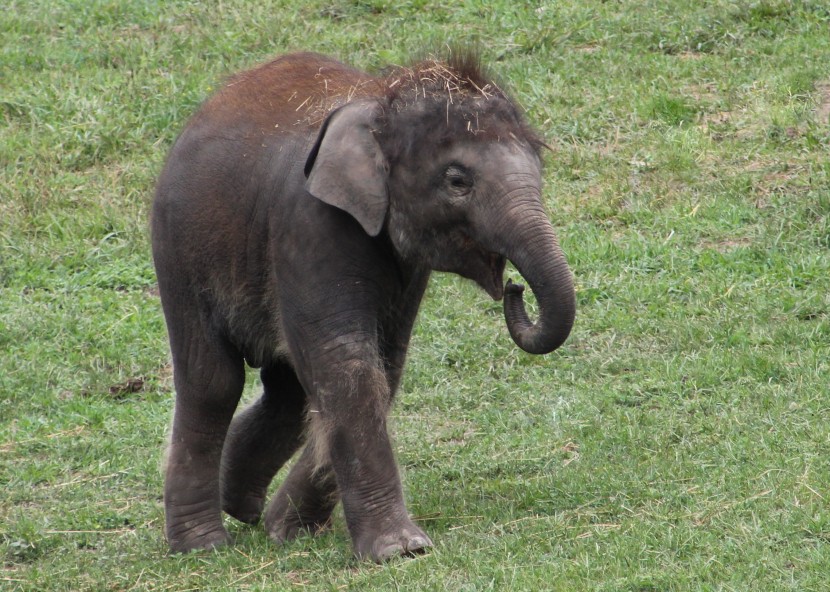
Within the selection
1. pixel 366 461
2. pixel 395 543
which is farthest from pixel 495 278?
pixel 395 543

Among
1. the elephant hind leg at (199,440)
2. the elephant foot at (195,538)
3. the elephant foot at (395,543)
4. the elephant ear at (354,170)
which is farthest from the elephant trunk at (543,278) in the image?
the elephant foot at (195,538)

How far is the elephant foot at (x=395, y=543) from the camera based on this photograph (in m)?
6.08

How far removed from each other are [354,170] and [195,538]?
2.00m

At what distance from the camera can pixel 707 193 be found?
35.2ft

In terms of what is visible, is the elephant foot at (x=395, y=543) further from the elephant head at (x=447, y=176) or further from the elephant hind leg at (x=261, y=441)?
the elephant hind leg at (x=261, y=441)

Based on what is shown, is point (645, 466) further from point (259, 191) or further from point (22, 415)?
point (22, 415)

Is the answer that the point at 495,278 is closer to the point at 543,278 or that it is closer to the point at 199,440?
the point at 543,278

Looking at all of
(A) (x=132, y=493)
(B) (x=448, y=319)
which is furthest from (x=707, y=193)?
(A) (x=132, y=493)

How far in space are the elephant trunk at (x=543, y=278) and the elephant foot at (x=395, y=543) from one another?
0.94 m

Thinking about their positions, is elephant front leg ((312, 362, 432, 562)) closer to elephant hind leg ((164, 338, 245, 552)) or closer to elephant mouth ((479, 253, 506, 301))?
elephant mouth ((479, 253, 506, 301))

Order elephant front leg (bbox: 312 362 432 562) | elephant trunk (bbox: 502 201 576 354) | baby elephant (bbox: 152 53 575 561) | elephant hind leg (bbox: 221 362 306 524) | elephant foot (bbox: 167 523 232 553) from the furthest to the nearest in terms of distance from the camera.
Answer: elephant hind leg (bbox: 221 362 306 524) < elephant foot (bbox: 167 523 232 553) < elephant front leg (bbox: 312 362 432 562) < baby elephant (bbox: 152 53 575 561) < elephant trunk (bbox: 502 201 576 354)

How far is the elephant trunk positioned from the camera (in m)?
5.73

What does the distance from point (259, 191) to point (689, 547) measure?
2460 millimetres

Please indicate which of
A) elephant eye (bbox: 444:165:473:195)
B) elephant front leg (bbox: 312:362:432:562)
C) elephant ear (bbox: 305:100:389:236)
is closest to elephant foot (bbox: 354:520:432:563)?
elephant front leg (bbox: 312:362:432:562)
